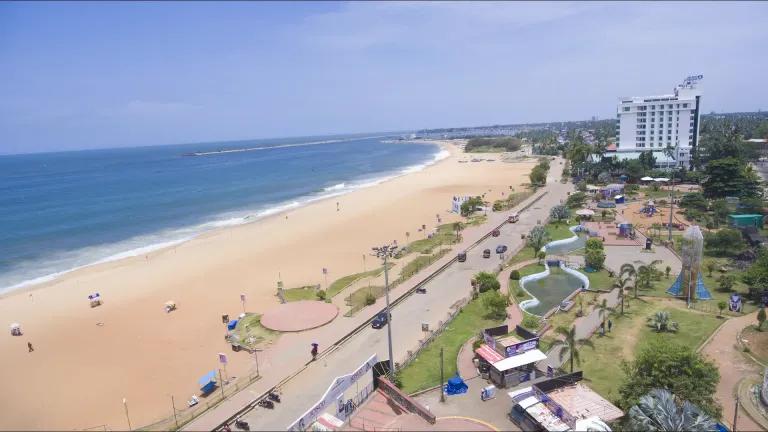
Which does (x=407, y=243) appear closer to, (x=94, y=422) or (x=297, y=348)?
(x=297, y=348)

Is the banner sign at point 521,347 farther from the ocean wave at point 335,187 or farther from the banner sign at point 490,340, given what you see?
the ocean wave at point 335,187

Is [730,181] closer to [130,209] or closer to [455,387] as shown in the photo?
[455,387]

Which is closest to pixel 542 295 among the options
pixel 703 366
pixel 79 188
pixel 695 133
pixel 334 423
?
pixel 703 366

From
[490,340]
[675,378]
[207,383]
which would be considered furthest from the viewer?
[490,340]

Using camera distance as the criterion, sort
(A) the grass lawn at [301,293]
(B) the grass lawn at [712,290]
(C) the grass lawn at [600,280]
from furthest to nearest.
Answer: (A) the grass lawn at [301,293], (C) the grass lawn at [600,280], (B) the grass lawn at [712,290]

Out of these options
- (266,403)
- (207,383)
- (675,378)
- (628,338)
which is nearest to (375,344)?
(266,403)

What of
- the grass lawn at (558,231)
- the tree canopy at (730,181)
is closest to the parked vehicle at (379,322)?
the grass lawn at (558,231)

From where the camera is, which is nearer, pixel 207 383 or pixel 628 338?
pixel 207 383

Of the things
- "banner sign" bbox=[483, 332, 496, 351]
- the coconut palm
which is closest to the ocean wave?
"banner sign" bbox=[483, 332, 496, 351]
